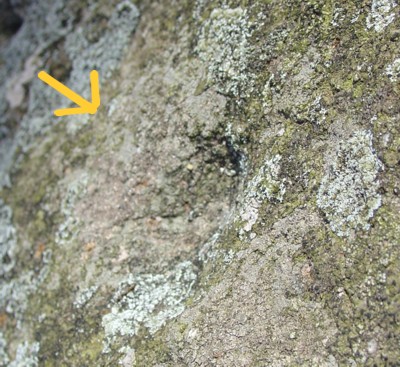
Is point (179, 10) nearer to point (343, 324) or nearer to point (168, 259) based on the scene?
point (168, 259)

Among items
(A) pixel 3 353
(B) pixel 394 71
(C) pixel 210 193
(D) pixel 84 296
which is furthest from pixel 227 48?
(A) pixel 3 353

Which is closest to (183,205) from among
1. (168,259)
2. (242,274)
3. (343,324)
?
(168,259)

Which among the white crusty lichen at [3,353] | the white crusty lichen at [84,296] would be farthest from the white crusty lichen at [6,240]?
the white crusty lichen at [84,296]

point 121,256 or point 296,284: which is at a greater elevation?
point 296,284

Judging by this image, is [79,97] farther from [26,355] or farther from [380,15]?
[380,15]

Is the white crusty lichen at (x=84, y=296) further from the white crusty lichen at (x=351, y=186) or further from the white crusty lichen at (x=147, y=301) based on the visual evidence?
the white crusty lichen at (x=351, y=186)

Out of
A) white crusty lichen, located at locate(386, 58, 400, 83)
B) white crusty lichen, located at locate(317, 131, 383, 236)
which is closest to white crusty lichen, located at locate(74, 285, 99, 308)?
white crusty lichen, located at locate(317, 131, 383, 236)

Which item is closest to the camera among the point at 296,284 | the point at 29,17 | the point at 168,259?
the point at 296,284
